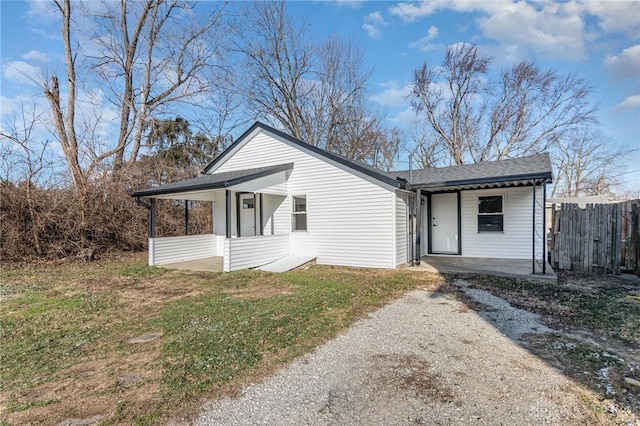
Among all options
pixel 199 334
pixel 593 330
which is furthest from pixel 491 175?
pixel 199 334

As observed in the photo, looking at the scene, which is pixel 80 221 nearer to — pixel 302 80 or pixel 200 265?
pixel 200 265

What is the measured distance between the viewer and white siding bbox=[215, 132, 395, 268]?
9.05 metres

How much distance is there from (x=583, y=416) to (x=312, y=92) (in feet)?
71.9

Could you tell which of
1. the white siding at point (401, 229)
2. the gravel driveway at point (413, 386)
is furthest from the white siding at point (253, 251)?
the gravel driveway at point (413, 386)

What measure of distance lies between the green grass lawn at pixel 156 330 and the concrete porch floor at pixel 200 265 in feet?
4.02

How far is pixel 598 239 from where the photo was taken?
8.21 m

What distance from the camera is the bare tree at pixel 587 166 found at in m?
26.5

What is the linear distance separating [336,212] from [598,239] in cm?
672

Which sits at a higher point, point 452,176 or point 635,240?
point 452,176

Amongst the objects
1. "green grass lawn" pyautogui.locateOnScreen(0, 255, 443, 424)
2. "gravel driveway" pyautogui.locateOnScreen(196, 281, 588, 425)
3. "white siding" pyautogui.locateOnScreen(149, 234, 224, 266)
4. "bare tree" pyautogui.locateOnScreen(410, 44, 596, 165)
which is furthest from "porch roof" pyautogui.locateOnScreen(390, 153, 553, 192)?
"bare tree" pyautogui.locateOnScreen(410, 44, 596, 165)

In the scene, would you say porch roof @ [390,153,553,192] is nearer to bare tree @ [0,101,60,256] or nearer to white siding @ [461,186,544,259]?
white siding @ [461,186,544,259]

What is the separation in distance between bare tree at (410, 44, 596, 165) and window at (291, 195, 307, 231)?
17.5 meters

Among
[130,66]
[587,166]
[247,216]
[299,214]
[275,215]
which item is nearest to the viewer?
[299,214]

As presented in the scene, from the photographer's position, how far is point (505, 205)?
985 centimetres
